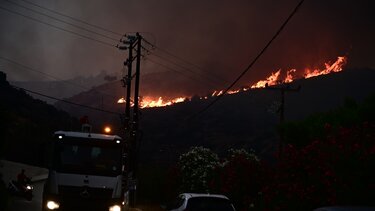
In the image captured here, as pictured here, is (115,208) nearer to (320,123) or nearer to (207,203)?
(207,203)

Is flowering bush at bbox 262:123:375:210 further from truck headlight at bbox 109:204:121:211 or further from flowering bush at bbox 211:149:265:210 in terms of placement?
flowering bush at bbox 211:149:265:210

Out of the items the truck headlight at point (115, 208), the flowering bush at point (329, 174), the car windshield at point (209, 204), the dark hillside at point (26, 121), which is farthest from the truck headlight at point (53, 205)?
the dark hillside at point (26, 121)

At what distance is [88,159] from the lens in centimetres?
1809

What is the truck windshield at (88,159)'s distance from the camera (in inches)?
704

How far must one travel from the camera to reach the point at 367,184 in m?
14.5

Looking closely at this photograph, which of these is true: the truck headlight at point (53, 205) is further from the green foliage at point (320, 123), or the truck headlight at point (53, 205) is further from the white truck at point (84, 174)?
the green foliage at point (320, 123)

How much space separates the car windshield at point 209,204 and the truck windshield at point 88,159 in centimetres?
303

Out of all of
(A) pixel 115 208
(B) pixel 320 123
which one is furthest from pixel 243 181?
(A) pixel 115 208

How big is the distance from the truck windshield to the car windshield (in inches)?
119

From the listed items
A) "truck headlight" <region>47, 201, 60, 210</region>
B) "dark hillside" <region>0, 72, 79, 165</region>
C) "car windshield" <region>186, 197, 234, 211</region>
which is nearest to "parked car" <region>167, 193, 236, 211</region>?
"car windshield" <region>186, 197, 234, 211</region>

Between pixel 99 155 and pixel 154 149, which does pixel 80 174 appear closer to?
pixel 99 155

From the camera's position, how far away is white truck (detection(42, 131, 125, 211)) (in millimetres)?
17594

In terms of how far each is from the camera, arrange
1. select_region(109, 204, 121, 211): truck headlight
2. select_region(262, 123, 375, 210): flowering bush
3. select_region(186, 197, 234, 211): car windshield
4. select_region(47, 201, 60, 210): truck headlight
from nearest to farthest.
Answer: select_region(262, 123, 375, 210): flowering bush, select_region(186, 197, 234, 211): car windshield, select_region(47, 201, 60, 210): truck headlight, select_region(109, 204, 121, 211): truck headlight

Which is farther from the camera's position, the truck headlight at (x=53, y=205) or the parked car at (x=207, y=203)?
the truck headlight at (x=53, y=205)
